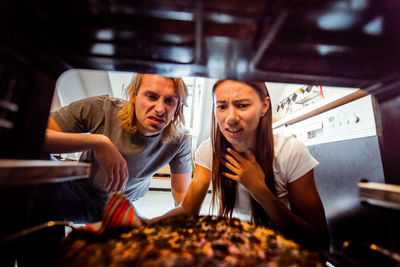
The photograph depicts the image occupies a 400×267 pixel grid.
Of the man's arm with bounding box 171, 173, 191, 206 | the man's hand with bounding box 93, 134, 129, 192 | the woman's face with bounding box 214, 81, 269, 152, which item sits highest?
the woman's face with bounding box 214, 81, 269, 152

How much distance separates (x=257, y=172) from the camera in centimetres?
63

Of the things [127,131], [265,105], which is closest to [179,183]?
[127,131]

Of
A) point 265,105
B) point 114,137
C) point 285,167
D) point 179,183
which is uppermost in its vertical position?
point 265,105

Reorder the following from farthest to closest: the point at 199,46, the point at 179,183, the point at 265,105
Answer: the point at 179,183, the point at 265,105, the point at 199,46

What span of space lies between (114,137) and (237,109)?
0.57 meters

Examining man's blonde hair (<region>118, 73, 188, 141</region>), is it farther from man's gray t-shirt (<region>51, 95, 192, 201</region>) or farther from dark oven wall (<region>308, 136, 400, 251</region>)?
dark oven wall (<region>308, 136, 400, 251</region>)

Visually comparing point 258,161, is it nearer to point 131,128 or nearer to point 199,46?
point 199,46

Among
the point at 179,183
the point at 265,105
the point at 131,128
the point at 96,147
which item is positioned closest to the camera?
the point at 96,147

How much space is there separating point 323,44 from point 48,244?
2.47 ft

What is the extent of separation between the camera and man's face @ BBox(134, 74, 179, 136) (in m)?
0.78

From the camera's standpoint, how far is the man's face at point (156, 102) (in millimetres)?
782

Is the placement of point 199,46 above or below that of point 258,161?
above

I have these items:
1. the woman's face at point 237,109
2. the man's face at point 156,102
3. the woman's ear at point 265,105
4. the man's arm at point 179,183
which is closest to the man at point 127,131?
the man's face at point 156,102

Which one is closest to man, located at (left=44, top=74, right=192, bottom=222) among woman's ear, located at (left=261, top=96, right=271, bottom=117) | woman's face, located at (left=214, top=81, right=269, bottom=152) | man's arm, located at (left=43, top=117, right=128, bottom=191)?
man's arm, located at (left=43, top=117, right=128, bottom=191)
